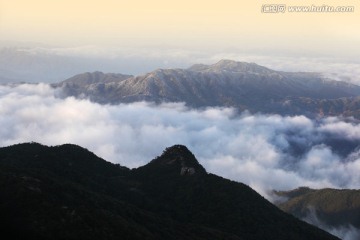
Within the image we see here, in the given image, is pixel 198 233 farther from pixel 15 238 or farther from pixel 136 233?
pixel 15 238

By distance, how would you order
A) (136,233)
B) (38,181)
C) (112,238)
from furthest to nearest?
(38,181) → (136,233) → (112,238)

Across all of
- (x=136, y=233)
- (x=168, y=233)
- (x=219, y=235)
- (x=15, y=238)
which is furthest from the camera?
(x=219, y=235)

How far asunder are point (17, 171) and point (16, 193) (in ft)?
90.6

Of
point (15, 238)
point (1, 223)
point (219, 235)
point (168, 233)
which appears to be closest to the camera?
point (15, 238)

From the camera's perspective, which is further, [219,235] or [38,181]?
[219,235]

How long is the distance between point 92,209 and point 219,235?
194 feet

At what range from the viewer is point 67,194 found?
168 m

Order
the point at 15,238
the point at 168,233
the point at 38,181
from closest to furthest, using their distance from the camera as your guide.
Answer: the point at 15,238
the point at 38,181
the point at 168,233

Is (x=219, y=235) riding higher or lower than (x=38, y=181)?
lower

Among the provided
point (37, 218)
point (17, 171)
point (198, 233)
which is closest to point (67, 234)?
point (37, 218)

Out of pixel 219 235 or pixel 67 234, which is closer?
pixel 67 234

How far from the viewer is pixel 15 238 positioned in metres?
120

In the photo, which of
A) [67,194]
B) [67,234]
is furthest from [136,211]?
[67,234]

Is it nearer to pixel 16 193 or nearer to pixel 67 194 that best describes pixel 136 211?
pixel 67 194
